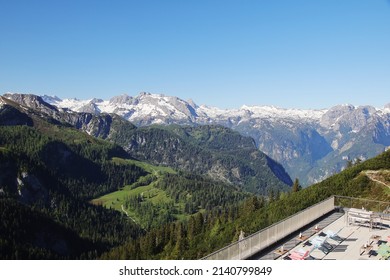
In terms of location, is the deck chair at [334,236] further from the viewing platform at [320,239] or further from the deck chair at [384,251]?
the deck chair at [384,251]

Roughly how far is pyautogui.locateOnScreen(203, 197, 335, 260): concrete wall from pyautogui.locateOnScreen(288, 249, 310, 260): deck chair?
7.78 ft

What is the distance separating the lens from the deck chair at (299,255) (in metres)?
28.1

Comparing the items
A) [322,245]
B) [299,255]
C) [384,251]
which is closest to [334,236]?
[322,245]

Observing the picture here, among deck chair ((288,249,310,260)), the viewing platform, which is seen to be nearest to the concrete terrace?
the viewing platform

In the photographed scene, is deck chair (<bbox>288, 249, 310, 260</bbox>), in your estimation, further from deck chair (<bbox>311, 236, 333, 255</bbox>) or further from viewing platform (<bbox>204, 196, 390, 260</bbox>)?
deck chair (<bbox>311, 236, 333, 255</bbox>)

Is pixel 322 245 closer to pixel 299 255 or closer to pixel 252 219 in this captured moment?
pixel 299 255

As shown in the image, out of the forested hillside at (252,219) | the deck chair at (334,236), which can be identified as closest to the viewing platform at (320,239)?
the deck chair at (334,236)

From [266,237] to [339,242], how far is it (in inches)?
286

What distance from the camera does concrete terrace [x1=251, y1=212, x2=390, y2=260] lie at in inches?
1164

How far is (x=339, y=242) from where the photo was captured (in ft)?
108
